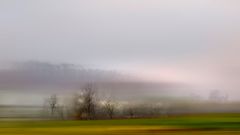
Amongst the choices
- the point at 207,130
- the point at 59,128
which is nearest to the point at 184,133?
the point at 207,130

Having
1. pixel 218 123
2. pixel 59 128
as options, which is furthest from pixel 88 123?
pixel 218 123

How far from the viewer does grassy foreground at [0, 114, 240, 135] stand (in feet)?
131

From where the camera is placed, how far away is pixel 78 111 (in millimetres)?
42094

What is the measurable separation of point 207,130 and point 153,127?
59.5 inches

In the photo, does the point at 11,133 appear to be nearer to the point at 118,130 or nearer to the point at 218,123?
the point at 118,130

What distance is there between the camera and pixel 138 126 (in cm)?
4044

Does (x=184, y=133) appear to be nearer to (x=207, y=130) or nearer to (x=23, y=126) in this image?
(x=207, y=130)

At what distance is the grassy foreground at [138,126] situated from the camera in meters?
40.0

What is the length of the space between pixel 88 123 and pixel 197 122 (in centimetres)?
309

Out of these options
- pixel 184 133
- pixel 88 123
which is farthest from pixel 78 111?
pixel 184 133

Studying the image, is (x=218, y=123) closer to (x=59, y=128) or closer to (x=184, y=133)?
(x=184, y=133)

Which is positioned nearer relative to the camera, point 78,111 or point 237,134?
point 237,134

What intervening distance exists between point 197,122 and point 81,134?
3.35 m

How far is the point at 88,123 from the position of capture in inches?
1612
